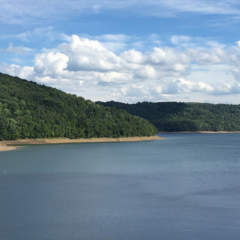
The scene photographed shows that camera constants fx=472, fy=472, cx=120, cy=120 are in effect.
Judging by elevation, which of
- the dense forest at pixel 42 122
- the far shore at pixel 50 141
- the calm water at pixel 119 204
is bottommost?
the calm water at pixel 119 204

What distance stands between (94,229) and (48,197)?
13.8m

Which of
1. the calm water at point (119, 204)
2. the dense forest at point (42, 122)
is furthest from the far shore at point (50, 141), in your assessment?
the calm water at point (119, 204)

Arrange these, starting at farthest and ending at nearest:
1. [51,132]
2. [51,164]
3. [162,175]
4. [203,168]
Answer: [51,132]
[51,164]
[203,168]
[162,175]

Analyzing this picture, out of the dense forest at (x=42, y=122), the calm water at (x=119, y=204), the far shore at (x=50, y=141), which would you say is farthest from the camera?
the dense forest at (x=42, y=122)

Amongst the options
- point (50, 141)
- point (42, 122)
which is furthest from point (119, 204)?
point (42, 122)

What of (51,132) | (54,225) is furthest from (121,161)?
(51,132)

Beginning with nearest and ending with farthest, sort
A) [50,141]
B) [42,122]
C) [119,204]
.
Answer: [119,204] < [50,141] < [42,122]

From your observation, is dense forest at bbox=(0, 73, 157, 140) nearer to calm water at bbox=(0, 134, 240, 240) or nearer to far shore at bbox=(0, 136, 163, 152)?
far shore at bbox=(0, 136, 163, 152)

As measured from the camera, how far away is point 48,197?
151 feet

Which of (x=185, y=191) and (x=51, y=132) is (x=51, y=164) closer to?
(x=185, y=191)

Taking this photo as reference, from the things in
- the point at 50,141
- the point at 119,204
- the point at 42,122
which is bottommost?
the point at 119,204

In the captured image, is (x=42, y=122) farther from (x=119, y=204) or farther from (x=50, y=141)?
(x=119, y=204)

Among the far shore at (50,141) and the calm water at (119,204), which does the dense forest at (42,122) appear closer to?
the far shore at (50,141)

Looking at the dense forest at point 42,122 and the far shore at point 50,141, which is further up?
the dense forest at point 42,122
